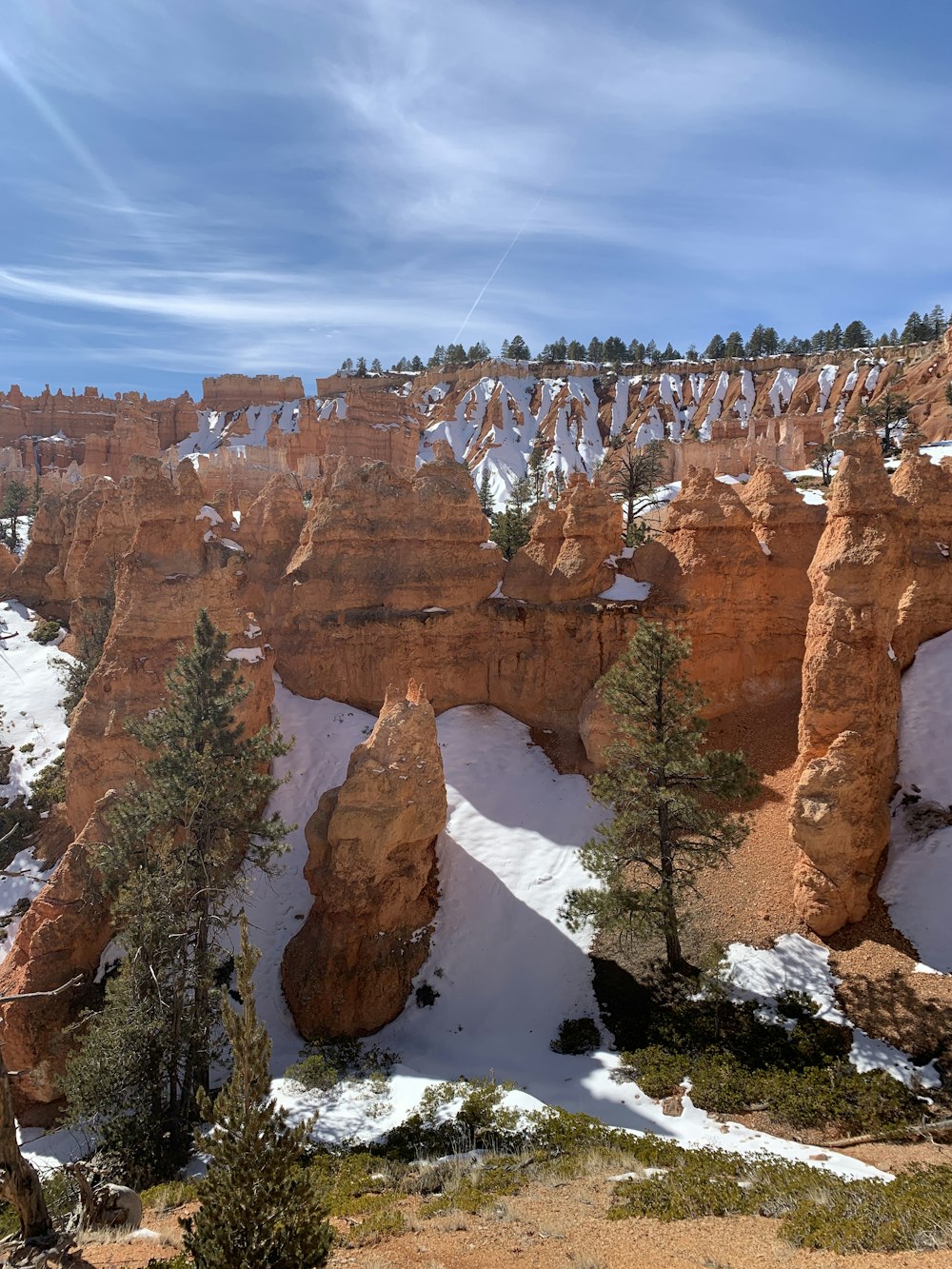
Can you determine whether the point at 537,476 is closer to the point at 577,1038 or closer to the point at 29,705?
the point at 29,705

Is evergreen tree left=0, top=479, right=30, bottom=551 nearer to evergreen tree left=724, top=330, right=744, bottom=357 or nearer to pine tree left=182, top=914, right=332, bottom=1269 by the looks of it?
pine tree left=182, top=914, right=332, bottom=1269

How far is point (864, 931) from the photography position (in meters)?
15.9

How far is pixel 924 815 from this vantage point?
57.2 ft

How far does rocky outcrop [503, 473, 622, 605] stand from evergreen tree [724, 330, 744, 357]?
378ft

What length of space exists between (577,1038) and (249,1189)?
35.2ft

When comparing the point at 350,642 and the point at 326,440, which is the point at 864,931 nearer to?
the point at 350,642

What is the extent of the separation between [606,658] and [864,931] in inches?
424

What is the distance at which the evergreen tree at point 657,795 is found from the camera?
50.8 ft

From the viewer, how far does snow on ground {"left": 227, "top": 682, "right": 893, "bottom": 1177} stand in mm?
13969

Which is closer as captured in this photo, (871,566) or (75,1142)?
(75,1142)

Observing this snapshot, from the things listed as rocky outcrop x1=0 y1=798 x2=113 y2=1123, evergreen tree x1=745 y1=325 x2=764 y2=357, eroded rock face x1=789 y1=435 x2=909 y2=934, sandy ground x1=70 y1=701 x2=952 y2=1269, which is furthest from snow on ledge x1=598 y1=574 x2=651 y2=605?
evergreen tree x1=745 y1=325 x2=764 y2=357

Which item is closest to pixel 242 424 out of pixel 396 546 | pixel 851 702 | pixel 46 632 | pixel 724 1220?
pixel 46 632

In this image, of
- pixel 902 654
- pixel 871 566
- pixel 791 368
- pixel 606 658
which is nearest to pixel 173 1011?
pixel 606 658

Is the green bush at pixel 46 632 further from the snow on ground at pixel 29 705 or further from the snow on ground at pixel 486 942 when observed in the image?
the snow on ground at pixel 486 942
